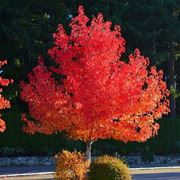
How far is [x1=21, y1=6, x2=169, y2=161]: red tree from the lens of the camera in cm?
2223

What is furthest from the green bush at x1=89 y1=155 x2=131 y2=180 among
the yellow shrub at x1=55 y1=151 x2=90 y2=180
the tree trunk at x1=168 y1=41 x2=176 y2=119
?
the tree trunk at x1=168 y1=41 x2=176 y2=119

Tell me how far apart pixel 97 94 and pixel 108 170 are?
4532 mm

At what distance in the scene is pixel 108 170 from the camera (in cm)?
1845

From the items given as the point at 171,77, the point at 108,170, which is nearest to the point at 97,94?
the point at 108,170

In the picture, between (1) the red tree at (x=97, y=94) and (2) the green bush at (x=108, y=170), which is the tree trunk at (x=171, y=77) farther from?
(2) the green bush at (x=108, y=170)

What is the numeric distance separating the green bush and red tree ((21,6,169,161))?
3.76 metres

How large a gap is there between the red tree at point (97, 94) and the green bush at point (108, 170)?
3.76 m

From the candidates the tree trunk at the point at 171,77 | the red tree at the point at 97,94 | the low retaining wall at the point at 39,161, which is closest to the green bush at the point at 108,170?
the red tree at the point at 97,94

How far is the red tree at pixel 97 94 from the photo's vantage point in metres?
22.2

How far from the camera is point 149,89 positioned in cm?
2294

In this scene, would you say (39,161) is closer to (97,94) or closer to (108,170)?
(97,94)

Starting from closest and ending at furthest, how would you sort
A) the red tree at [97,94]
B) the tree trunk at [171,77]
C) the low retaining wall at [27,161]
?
the red tree at [97,94] < the low retaining wall at [27,161] < the tree trunk at [171,77]

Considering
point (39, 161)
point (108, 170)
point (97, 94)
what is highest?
point (97, 94)

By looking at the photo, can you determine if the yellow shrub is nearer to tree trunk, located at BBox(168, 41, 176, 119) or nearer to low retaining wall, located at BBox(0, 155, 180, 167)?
low retaining wall, located at BBox(0, 155, 180, 167)
